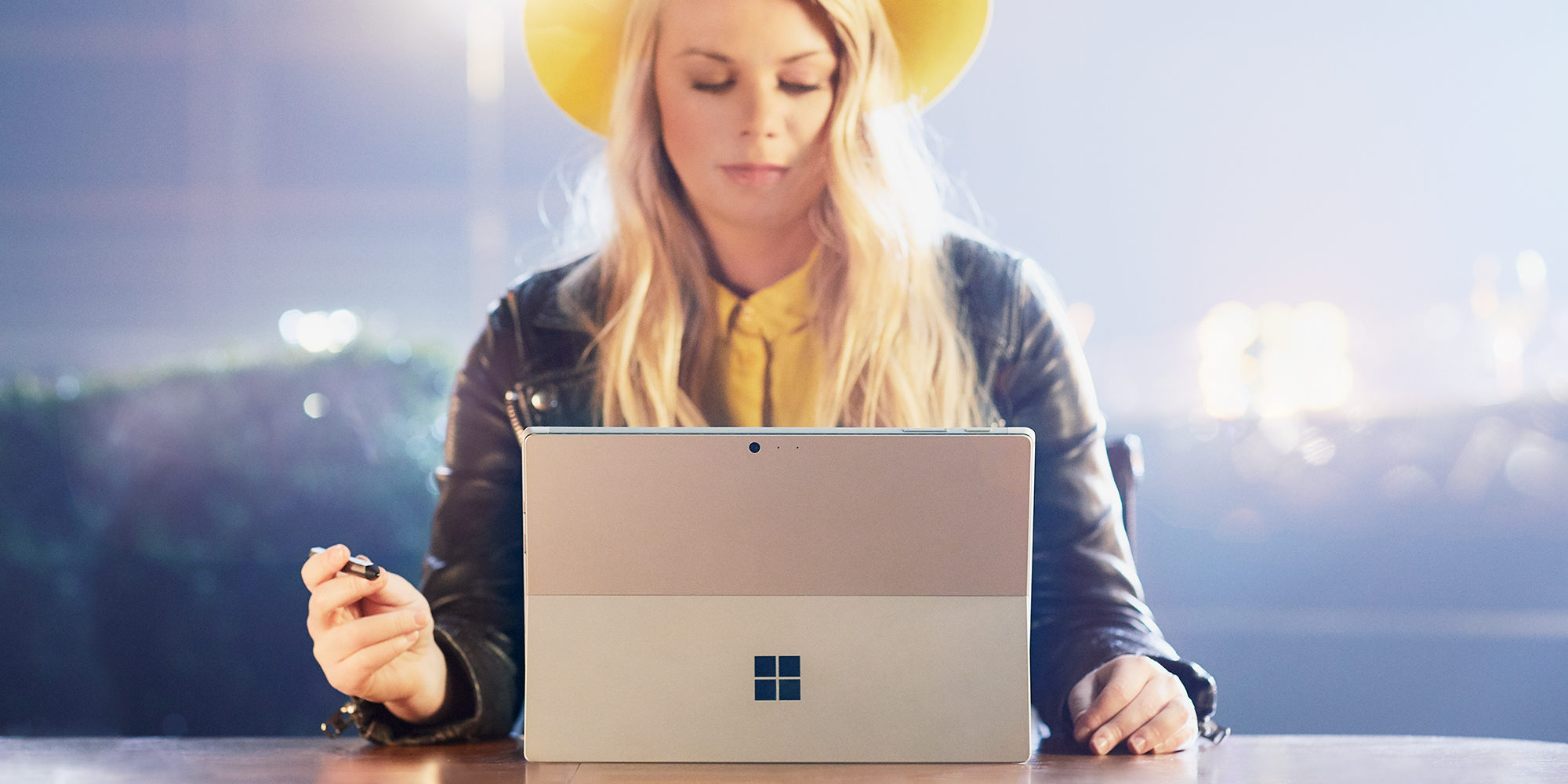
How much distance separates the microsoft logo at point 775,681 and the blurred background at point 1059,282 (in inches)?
53.6

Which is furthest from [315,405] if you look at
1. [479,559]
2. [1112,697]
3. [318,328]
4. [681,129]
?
[1112,697]

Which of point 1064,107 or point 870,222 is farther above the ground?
point 1064,107

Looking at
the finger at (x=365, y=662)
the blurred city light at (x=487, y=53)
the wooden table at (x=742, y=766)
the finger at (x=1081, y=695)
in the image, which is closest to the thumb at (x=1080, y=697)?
the finger at (x=1081, y=695)

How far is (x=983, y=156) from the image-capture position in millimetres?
2109

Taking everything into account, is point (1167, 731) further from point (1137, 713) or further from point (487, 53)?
point (487, 53)

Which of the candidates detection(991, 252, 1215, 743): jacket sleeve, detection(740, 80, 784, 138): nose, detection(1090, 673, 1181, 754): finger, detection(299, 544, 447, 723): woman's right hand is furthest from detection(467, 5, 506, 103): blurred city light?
detection(1090, 673, 1181, 754): finger

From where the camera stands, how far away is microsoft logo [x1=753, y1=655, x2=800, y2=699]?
91 cm

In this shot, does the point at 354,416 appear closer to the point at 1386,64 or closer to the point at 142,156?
the point at 142,156

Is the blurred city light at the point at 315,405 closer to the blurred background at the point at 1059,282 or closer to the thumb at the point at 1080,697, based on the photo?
the blurred background at the point at 1059,282

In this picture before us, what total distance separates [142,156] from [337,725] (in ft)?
5.22

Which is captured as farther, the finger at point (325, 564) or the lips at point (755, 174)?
the lips at point (755, 174)

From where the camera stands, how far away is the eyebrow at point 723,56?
6.09 feet

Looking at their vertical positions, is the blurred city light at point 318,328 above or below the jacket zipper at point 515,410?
above

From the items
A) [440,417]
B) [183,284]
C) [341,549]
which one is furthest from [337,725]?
[183,284]
